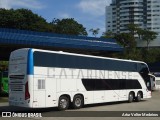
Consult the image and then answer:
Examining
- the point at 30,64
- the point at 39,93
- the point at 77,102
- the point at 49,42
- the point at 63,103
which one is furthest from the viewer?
the point at 49,42

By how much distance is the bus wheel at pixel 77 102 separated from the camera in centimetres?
2088

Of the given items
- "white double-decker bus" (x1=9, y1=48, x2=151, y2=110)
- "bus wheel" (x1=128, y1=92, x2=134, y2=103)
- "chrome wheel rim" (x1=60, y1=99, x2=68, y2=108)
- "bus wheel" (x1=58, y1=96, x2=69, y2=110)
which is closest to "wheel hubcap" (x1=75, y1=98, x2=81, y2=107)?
"white double-decker bus" (x1=9, y1=48, x2=151, y2=110)

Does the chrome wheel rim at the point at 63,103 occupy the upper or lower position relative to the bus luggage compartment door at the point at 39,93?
lower

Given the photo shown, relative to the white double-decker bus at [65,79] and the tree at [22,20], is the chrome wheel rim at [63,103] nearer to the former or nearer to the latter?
the white double-decker bus at [65,79]

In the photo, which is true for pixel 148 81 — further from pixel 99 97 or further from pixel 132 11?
pixel 132 11

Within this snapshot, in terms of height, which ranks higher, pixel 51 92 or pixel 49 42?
pixel 49 42

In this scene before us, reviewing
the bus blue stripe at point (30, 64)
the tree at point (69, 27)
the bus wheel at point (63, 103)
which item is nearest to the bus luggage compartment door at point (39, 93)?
the bus blue stripe at point (30, 64)

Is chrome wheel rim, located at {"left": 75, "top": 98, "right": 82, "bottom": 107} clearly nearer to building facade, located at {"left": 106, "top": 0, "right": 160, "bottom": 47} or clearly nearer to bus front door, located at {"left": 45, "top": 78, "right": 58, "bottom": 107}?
bus front door, located at {"left": 45, "top": 78, "right": 58, "bottom": 107}

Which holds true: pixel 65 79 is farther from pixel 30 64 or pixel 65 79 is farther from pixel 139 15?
pixel 139 15

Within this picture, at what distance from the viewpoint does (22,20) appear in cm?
7744

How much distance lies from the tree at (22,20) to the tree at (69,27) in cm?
648

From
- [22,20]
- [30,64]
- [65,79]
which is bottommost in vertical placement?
[65,79]

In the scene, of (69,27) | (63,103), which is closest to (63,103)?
(63,103)

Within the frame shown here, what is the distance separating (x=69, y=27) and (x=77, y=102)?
6928 centimetres
